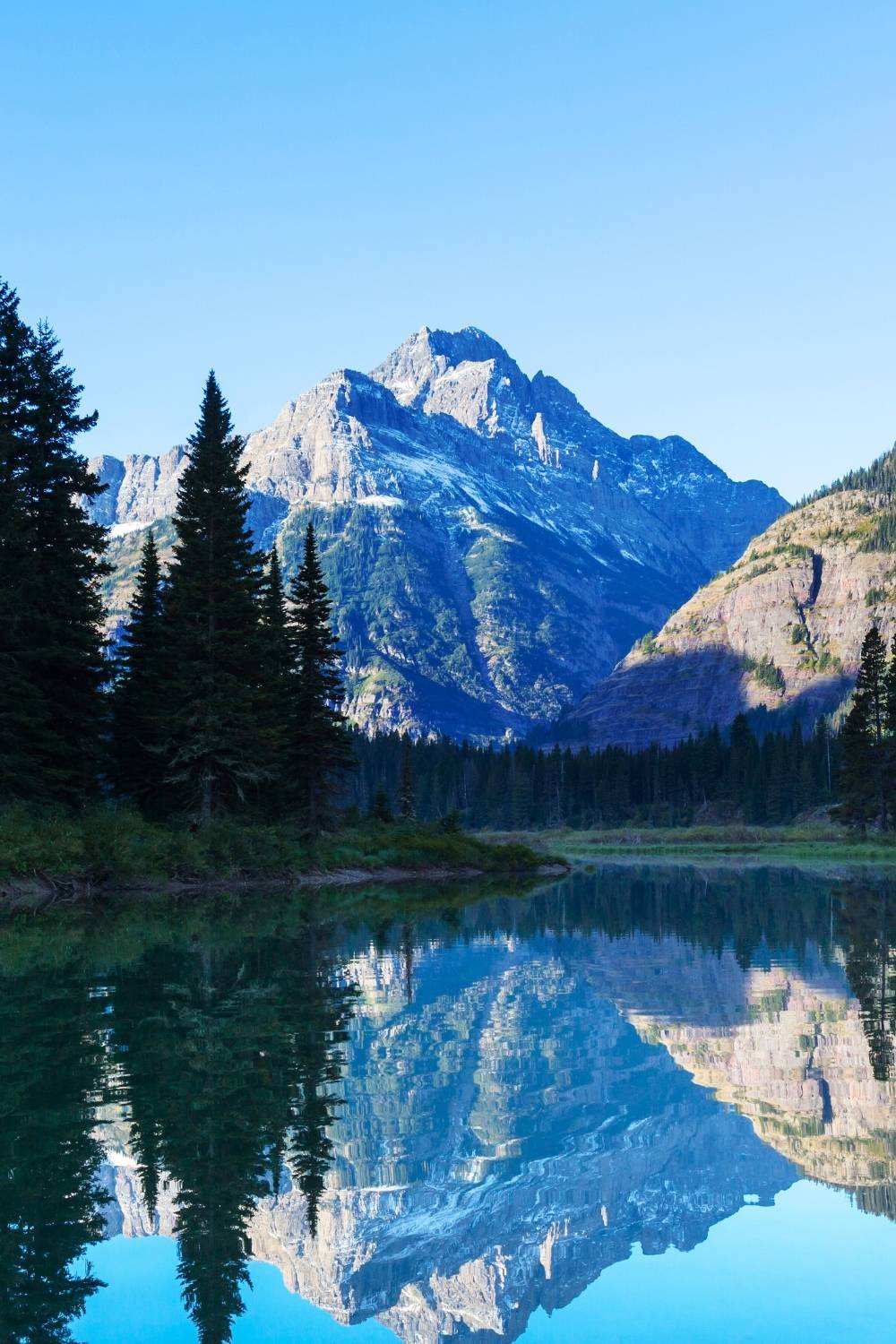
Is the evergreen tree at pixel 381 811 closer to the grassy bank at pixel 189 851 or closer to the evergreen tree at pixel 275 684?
the grassy bank at pixel 189 851

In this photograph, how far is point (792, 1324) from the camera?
26.6 feet

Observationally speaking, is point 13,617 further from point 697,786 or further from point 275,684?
point 697,786

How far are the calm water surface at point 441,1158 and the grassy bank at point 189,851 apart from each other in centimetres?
1904

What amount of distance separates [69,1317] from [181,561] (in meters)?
54.5

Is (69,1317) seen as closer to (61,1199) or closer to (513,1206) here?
(61,1199)

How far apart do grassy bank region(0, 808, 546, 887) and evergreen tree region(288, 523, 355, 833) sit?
232 cm

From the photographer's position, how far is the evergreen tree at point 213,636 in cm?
5553

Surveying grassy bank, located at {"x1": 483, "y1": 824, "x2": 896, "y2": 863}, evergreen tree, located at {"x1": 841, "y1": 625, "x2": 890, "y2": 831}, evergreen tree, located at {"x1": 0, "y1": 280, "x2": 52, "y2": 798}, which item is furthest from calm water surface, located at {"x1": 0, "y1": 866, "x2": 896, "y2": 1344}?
evergreen tree, located at {"x1": 841, "y1": 625, "x2": 890, "y2": 831}

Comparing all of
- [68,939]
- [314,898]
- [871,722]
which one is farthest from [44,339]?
[871,722]

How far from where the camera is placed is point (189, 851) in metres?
50.0

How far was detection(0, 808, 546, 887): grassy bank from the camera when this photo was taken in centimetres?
4206

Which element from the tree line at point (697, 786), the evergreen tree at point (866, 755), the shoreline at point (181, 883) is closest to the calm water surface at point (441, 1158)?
the shoreline at point (181, 883)

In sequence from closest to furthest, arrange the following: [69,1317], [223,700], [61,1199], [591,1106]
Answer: [69,1317] < [61,1199] < [591,1106] < [223,700]

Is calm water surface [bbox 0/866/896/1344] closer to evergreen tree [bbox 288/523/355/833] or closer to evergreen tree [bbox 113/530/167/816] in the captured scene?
evergreen tree [bbox 113/530/167/816]
